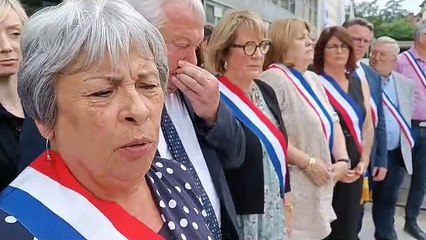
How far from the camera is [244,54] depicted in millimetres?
2283

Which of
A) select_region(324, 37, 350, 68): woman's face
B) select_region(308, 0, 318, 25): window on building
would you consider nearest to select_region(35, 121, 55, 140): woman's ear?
select_region(324, 37, 350, 68): woman's face

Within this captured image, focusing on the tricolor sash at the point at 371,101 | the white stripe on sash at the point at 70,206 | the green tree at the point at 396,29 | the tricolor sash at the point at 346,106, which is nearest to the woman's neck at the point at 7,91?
the white stripe on sash at the point at 70,206

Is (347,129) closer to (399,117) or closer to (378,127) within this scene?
(378,127)

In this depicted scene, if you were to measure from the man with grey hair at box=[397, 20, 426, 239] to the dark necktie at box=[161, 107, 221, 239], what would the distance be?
10.9 ft

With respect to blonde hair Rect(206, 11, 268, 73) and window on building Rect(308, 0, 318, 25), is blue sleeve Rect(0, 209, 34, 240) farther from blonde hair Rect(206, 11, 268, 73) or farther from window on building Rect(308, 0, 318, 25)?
window on building Rect(308, 0, 318, 25)

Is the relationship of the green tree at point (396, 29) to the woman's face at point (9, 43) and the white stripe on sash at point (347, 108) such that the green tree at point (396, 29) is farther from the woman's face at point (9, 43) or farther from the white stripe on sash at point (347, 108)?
the woman's face at point (9, 43)

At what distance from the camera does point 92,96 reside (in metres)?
0.98

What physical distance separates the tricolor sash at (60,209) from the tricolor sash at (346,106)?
2316mm

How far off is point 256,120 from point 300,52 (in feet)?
2.70

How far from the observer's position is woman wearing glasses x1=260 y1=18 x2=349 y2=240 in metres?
2.80

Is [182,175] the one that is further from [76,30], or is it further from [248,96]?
[248,96]

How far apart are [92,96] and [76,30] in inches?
4.7

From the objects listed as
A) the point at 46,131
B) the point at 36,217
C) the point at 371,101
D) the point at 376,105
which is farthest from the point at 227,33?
the point at 376,105

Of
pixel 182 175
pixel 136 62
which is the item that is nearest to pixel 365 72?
pixel 182 175
